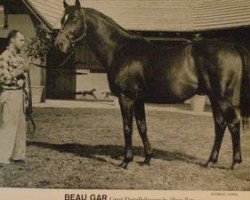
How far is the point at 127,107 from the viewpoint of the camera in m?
2.71

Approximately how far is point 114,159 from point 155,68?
2.09ft

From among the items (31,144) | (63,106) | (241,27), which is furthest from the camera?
(63,106)

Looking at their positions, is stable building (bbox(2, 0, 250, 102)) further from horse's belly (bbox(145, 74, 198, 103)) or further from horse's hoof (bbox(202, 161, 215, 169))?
horse's hoof (bbox(202, 161, 215, 169))

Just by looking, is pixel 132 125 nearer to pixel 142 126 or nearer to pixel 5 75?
pixel 142 126

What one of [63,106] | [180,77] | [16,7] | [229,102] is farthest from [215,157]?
[16,7]

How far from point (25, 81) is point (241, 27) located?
166 cm

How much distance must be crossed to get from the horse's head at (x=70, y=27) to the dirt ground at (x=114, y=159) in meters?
0.72

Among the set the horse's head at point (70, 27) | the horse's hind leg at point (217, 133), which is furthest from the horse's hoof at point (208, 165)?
the horse's head at point (70, 27)

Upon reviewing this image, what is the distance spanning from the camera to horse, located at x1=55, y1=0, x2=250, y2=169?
2.70 metres

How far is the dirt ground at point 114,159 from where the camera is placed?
265 centimetres

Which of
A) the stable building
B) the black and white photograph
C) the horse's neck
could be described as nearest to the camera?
the black and white photograph

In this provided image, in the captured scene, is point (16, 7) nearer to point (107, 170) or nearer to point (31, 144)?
point (31, 144)

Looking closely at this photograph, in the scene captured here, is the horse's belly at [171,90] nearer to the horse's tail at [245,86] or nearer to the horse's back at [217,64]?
the horse's back at [217,64]

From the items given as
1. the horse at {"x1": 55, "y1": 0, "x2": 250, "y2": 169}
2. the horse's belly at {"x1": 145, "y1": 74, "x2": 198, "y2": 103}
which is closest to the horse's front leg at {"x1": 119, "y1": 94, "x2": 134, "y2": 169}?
the horse at {"x1": 55, "y1": 0, "x2": 250, "y2": 169}
